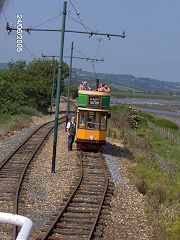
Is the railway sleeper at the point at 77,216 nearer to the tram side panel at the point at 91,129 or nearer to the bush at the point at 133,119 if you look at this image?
the tram side panel at the point at 91,129

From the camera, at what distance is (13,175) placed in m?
14.1

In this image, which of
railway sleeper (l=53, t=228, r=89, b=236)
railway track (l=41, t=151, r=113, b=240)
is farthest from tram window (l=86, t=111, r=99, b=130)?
railway sleeper (l=53, t=228, r=89, b=236)

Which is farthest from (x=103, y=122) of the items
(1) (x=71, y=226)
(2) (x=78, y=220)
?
(1) (x=71, y=226)

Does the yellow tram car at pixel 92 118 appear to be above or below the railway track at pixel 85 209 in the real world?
above

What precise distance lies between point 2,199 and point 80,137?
29.3 feet

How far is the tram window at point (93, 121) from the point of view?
19.5 meters

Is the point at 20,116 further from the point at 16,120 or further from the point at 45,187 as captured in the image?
the point at 45,187

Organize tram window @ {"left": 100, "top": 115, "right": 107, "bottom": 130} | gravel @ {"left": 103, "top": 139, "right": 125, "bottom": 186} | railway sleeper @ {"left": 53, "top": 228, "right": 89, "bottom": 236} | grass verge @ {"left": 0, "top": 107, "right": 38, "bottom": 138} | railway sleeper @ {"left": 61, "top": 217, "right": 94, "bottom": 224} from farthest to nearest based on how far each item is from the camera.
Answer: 1. grass verge @ {"left": 0, "top": 107, "right": 38, "bottom": 138}
2. tram window @ {"left": 100, "top": 115, "right": 107, "bottom": 130}
3. gravel @ {"left": 103, "top": 139, "right": 125, "bottom": 186}
4. railway sleeper @ {"left": 61, "top": 217, "right": 94, "bottom": 224}
5. railway sleeper @ {"left": 53, "top": 228, "right": 89, "bottom": 236}

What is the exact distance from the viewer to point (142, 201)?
40.6ft

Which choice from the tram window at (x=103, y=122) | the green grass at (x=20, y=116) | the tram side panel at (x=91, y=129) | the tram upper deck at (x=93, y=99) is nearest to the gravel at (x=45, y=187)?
the tram side panel at (x=91, y=129)

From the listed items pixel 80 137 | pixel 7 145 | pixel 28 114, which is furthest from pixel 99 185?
pixel 28 114

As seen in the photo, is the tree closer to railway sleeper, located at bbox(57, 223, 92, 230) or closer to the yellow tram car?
the yellow tram car

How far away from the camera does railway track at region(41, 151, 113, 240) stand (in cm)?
878

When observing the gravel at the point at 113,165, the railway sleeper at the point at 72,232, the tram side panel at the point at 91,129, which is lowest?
the gravel at the point at 113,165
